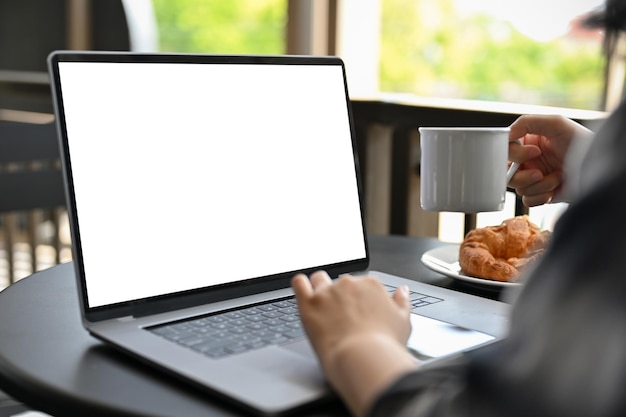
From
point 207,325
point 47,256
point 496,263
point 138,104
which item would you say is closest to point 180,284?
point 207,325

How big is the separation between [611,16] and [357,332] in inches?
11.8

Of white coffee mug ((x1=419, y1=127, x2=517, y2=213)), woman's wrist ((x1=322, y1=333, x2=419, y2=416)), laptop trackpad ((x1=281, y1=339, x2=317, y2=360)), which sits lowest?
laptop trackpad ((x1=281, y1=339, x2=317, y2=360))

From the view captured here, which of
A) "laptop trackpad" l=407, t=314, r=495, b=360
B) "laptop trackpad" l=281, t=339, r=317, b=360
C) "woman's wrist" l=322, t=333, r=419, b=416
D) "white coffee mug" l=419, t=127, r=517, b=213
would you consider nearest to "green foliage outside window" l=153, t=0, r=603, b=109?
"white coffee mug" l=419, t=127, r=517, b=213

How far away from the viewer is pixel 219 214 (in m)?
0.89

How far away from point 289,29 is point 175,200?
1.92m

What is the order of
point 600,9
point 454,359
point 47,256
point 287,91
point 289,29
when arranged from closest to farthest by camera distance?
point 600,9 < point 454,359 < point 287,91 < point 289,29 < point 47,256

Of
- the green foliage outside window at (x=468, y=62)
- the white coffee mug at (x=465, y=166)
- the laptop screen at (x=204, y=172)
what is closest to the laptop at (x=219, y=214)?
the laptop screen at (x=204, y=172)

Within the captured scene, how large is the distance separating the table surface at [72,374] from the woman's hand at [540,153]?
62 centimetres

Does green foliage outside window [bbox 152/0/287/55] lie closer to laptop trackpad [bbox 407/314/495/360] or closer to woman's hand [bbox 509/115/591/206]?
woman's hand [bbox 509/115/591/206]

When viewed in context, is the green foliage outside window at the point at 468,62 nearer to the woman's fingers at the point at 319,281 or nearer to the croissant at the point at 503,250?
the croissant at the point at 503,250

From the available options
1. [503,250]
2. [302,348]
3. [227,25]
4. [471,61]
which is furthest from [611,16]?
[471,61]

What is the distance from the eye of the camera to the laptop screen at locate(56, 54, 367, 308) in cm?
80

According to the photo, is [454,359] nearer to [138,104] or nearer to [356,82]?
[138,104]

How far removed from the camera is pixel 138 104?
0.84m
